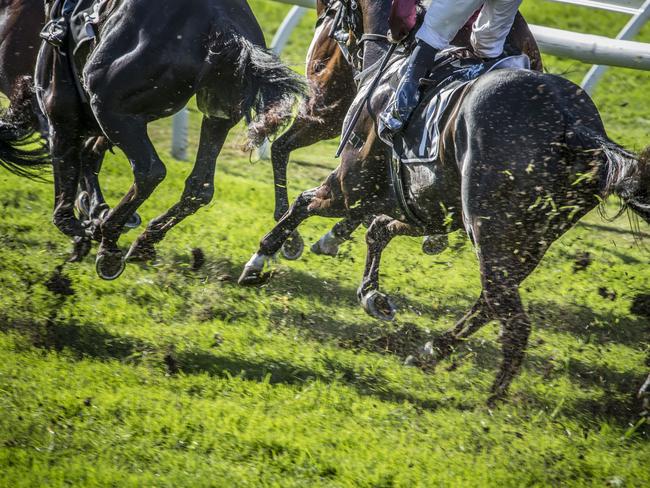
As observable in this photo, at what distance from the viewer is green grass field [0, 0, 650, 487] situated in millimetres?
3787

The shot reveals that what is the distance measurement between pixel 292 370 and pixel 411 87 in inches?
67.3

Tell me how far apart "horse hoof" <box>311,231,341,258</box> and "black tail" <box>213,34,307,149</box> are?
1141mm

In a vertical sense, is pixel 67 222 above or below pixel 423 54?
below

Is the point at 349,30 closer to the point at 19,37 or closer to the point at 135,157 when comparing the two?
the point at 135,157

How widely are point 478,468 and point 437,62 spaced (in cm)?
223

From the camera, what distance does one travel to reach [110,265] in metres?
5.50

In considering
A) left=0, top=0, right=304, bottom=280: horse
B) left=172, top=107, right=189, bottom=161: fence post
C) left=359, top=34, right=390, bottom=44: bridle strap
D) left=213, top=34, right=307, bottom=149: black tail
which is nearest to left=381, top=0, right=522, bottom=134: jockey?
left=359, top=34, right=390, bottom=44: bridle strap

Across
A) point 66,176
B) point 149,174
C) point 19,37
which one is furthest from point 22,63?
point 149,174

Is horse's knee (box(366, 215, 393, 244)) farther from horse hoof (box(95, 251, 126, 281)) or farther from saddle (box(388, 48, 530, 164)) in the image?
horse hoof (box(95, 251, 126, 281))

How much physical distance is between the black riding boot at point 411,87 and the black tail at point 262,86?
0.79 m

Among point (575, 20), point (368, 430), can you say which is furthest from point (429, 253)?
point (575, 20)

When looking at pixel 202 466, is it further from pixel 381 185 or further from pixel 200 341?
pixel 381 185

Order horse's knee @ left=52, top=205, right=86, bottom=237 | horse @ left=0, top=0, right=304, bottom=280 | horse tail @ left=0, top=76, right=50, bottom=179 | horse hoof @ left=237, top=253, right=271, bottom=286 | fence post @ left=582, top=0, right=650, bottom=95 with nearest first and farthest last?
horse @ left=0, top=0, right=304, bottom=280
horse hoof @ left=237, top=253, right=271, bottom=286
horse's knee @ left=52, top=205, right=86, bottom=237
horse tail @ left=0, top=76, right=50, bottom=179
fence post @ left=582, top=0, right=650, bottom=95

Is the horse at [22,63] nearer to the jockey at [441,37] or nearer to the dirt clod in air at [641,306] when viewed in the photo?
the jockey at [441,37]
